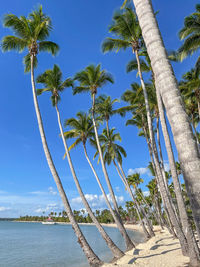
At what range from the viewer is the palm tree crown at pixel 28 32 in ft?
34.1

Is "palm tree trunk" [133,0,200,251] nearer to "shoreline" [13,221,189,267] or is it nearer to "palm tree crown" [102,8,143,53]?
"shoreline" [13,221,189,267]

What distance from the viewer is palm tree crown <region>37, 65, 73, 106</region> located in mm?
14141

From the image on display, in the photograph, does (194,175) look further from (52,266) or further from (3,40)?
(52,266)

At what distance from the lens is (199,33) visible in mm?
13117

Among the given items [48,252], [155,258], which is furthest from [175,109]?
[48,252]

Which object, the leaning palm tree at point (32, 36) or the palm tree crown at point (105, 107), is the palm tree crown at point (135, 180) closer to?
the palm tree crown at point (105, 107)

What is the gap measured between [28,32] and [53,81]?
13.4ft

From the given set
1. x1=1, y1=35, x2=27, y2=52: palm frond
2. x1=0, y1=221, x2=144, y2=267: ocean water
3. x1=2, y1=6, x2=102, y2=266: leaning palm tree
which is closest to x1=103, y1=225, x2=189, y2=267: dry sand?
x1=0, y1=221, x2=144, y2=267: ocean water

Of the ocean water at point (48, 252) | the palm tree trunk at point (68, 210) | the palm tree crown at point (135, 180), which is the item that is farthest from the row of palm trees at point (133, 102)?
the palm tree crown at point (135, 180)

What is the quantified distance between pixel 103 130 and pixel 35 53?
13653 millimetres

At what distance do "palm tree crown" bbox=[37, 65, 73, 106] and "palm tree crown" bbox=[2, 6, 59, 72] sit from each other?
8.29 feet

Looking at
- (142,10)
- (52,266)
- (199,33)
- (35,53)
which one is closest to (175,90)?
(142,10)

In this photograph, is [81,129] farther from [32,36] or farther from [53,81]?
[32,36]

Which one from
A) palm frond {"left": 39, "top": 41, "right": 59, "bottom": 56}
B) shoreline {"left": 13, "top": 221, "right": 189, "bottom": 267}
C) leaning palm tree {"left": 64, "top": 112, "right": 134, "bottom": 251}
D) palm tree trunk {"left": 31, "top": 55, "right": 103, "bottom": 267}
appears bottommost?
shoreline {"left": 13, "top": 221, "right": 189, "bottom": 267}
